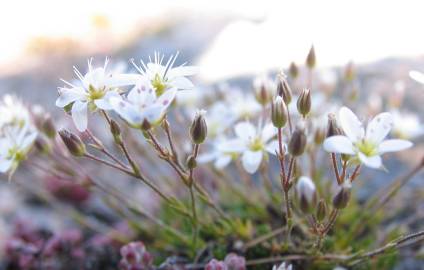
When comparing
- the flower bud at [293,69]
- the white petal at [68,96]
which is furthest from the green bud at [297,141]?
the flower bud at [293,69]

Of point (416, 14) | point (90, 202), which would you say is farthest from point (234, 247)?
point (416, 14)

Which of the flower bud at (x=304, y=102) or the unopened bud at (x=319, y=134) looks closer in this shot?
the flower bud at (x=304, y=102)

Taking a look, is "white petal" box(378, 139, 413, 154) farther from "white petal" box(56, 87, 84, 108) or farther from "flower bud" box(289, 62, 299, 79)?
"white petal" box(56, 87, 84, 108)

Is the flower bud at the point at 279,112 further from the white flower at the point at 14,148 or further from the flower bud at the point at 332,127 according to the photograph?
the white flower at the point at 14,148

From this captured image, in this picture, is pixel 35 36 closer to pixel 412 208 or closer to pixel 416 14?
pixel 416 14

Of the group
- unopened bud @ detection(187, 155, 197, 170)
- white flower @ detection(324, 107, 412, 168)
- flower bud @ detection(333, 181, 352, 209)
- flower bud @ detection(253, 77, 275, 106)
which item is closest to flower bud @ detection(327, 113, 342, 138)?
white flower @ detection(324, 107, 412, 168)

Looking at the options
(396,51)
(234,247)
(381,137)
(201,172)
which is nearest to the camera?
(381,137)
